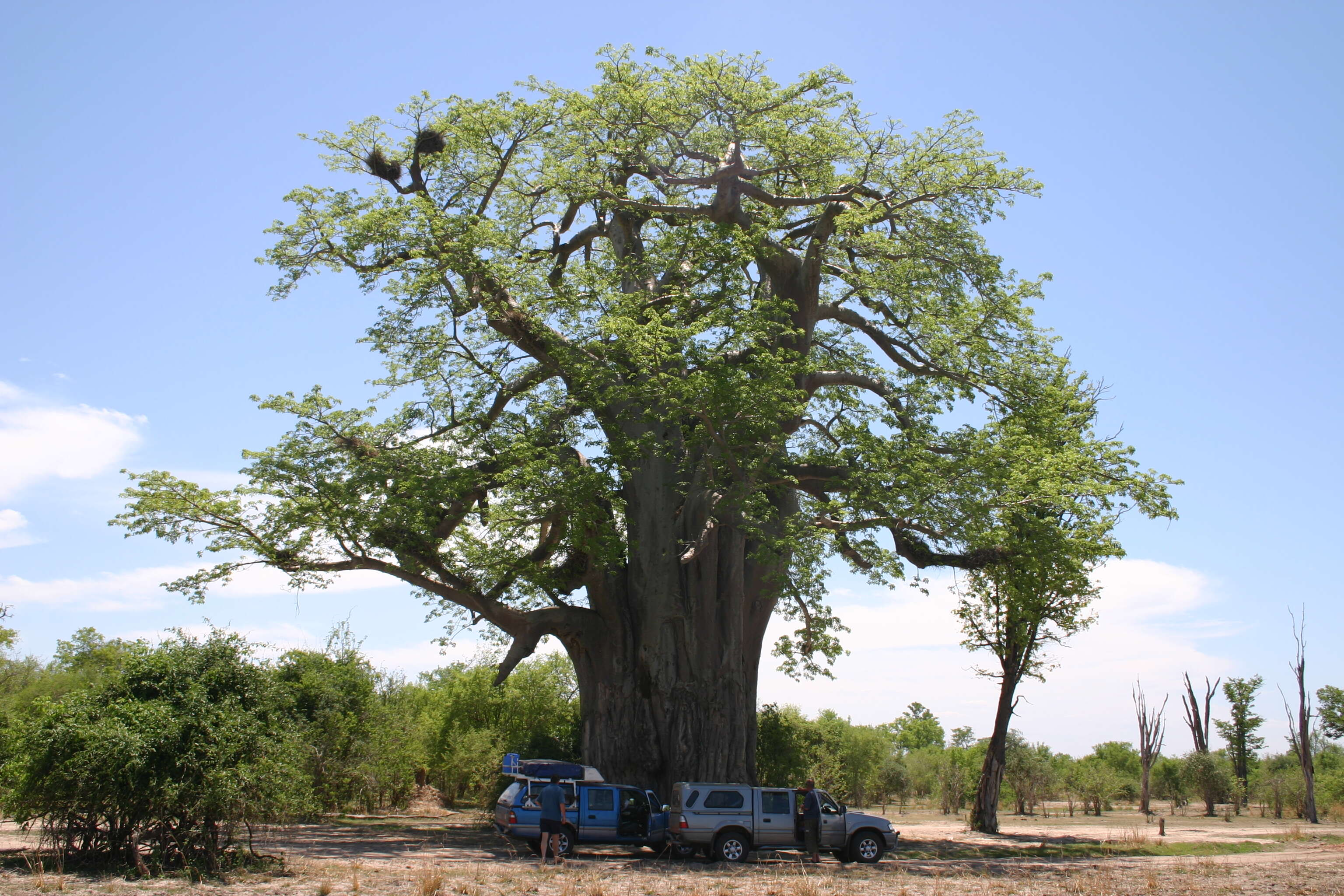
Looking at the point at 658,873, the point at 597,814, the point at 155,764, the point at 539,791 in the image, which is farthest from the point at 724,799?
the point at 155,764

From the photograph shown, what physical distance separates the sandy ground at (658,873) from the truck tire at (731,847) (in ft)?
1.15

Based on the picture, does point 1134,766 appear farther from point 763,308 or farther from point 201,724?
point 201,724

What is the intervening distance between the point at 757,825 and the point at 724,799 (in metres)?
0.66

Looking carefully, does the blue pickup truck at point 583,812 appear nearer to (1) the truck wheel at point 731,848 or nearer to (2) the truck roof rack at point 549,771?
(2) the truck roof rack at point 549,771

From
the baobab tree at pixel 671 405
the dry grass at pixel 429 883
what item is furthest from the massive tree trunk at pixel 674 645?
the dry grass at pixel 429 883

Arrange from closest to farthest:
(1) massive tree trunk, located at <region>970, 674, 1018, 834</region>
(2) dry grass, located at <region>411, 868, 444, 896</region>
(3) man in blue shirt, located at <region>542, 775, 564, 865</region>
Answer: (2) dry grass, located at <region>411, 868, 444, 896</region> → (3) man in blue shirt, located at <region>542, 775, 564, 865</region> → (1) massive tree trunk, located at <region>970, 674, 1018, 834</region>

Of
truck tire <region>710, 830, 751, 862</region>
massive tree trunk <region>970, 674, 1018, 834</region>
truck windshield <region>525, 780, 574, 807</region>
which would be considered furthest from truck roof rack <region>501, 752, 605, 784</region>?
massive tree trunk <region>970, 674, 1018, 834</region>

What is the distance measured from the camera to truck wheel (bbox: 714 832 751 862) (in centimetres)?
1448

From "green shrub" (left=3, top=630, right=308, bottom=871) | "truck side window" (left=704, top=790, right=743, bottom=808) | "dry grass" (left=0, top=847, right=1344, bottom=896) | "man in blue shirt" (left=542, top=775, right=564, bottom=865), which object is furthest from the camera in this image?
"truck side window" (left=704, top=790, right=743, bottom=808)

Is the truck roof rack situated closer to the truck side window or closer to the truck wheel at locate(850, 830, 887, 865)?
the truck side window

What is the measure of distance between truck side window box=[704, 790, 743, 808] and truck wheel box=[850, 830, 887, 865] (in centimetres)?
193

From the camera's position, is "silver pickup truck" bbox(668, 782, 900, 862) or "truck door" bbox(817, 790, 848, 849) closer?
"silver pickup truck" bbox(668, 782, 900, 862)

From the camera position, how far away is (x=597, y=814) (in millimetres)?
15133

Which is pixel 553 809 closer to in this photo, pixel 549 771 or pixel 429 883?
pixel 549 771
